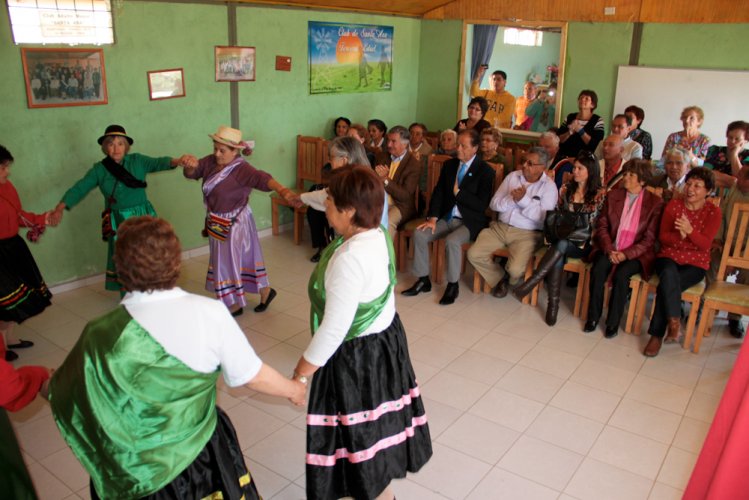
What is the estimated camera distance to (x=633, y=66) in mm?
6645

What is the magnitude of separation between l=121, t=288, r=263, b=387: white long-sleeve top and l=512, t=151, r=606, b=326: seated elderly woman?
11.0ft

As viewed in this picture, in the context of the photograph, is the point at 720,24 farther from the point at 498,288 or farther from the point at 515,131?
the point at 498,288

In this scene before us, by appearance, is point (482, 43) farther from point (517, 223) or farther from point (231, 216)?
point (231, 216)

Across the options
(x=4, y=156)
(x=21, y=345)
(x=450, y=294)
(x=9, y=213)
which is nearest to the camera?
(x=4, y=156)

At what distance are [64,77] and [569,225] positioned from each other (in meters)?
3.83

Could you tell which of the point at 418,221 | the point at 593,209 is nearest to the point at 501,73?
the point at 418,221

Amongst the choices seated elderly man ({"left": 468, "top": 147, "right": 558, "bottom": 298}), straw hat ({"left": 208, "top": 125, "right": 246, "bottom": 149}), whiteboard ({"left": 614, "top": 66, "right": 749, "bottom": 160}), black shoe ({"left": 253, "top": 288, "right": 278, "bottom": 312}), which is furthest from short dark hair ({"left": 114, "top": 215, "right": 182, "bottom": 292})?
whiteboard ({"left": 614, "top": 66, "right": 749, "bottom": 160})

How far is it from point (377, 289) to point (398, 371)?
0.36 metres

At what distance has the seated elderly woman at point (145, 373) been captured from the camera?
5.34ft

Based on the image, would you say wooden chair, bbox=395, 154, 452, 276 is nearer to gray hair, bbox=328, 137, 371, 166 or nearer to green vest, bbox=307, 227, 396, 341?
gray hair, bbox=328, 137, 371, 166

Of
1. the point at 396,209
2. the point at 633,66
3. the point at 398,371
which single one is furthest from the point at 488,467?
the point at 633,66

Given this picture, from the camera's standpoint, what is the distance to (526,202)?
490 cm

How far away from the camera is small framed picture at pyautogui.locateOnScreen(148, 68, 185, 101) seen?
17.2ft

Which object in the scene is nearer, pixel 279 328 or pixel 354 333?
pixel 354 333
